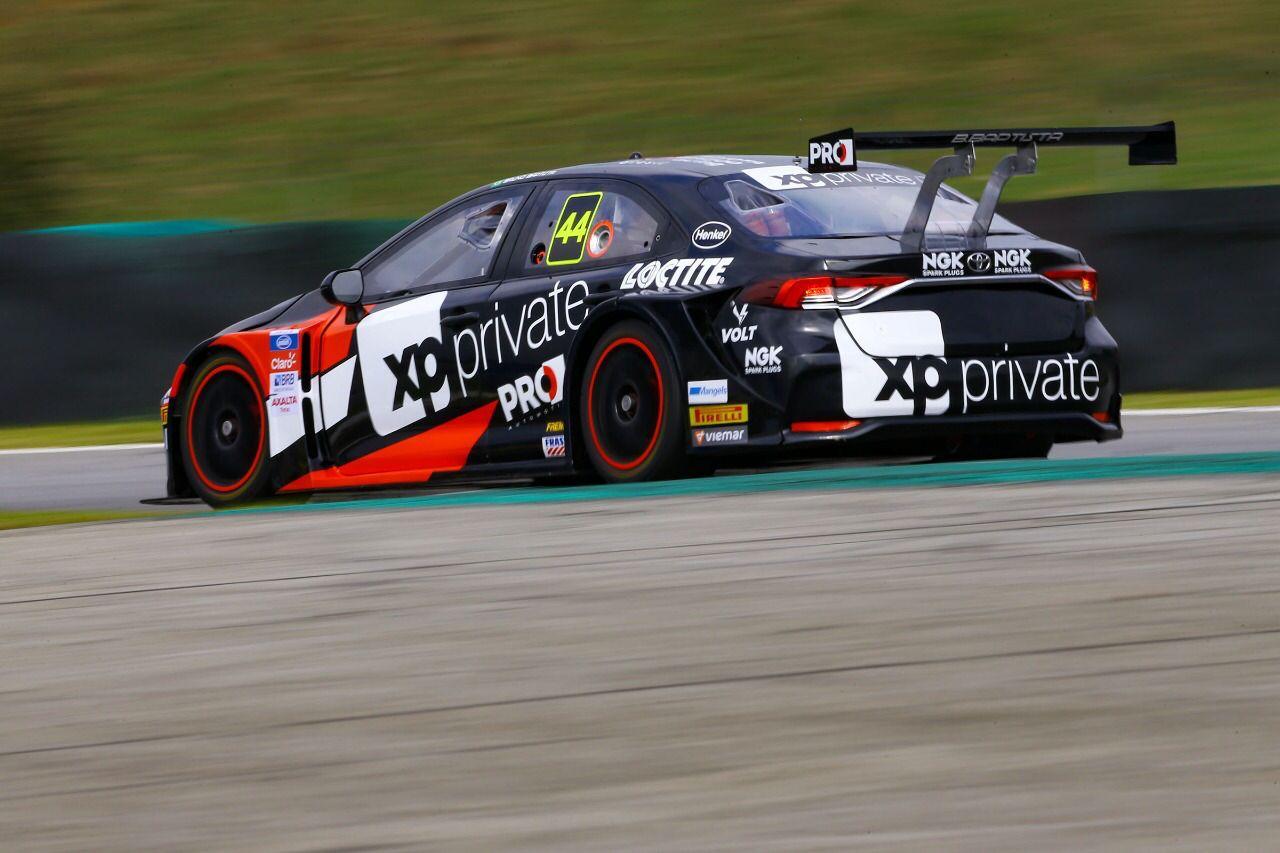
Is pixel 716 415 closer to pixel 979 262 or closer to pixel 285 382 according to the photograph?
pixel 979 262

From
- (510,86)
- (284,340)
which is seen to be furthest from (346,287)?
(510,86)

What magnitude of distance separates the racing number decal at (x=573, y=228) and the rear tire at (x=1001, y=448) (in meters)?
1.65

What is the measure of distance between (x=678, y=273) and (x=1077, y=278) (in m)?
1.53

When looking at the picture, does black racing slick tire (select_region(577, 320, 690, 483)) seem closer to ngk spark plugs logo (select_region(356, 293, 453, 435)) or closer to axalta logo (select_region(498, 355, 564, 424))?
axalta logo (select_region(498, 355, 564, 424))

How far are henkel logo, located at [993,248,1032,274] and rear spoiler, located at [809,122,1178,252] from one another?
0.09m

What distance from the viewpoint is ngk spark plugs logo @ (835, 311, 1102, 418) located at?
26.5ft

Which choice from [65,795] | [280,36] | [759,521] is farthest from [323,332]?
[280,36]

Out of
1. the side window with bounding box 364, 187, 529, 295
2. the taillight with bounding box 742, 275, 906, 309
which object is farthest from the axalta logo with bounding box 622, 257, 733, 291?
the side window with bounding box 364, 187, 529, 295

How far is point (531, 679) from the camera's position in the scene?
15.9 feet

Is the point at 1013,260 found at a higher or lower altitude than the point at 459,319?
higher

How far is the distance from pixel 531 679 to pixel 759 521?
227 cm

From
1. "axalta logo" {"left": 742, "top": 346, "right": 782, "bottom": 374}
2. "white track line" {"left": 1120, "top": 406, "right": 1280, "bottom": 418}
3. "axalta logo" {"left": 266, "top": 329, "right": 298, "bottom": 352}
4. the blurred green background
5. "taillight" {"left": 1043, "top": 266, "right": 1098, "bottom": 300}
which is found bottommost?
"white track line" {"left": 1120, "top": 406, "right": 1280, "bottom": 418}

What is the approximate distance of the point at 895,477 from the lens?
810 cm

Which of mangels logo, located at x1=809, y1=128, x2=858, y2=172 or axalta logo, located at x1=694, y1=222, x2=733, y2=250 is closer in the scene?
mangels logo, located at x1=809, y1=128, x2=858, y2=172
